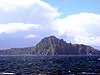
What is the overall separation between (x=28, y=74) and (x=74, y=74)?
13.6 meters

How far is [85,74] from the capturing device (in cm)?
8994

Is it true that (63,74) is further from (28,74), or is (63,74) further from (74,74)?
(28,74)

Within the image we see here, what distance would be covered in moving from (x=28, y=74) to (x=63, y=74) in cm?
1038

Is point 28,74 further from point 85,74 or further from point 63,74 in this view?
point 85,74

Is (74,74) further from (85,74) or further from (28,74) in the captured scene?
(28,74)

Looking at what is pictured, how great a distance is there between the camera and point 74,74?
9062 centimetres

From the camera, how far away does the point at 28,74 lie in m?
89.9

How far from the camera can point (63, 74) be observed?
90688mm

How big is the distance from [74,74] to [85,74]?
3263mm

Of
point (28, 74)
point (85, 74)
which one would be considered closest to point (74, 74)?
point (85, 74)

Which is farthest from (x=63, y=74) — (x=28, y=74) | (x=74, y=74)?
(x=28, y=74)
